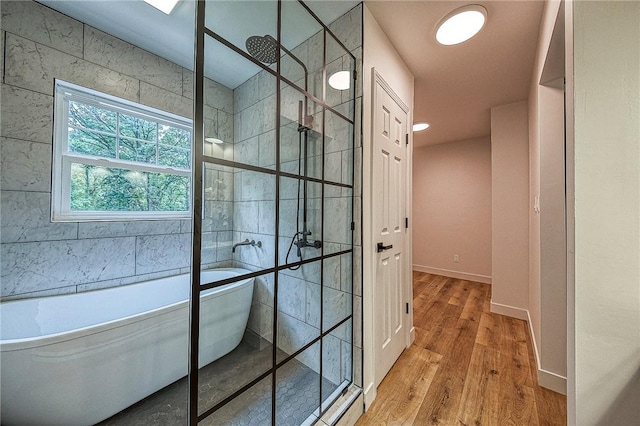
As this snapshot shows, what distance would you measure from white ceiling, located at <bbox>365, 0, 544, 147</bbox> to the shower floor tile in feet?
Answer: 6.82

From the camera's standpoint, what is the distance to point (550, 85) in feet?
5.27

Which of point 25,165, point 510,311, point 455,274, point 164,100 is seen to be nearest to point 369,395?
point 510,311

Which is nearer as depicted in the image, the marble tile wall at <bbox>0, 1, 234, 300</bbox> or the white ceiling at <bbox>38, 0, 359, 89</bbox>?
the white ceiling at <bbox>38, 0, 359, 89</bbox>

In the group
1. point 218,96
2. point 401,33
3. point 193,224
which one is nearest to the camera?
point 193,224

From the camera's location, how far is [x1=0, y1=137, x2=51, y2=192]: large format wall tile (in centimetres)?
149

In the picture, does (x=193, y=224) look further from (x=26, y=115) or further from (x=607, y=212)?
(x=26, y=115)

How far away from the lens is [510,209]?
2.66 metres

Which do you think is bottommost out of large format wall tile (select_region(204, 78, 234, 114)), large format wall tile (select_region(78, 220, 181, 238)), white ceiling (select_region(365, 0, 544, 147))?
large format wall tile (select_region(78, 220, 181, 238))

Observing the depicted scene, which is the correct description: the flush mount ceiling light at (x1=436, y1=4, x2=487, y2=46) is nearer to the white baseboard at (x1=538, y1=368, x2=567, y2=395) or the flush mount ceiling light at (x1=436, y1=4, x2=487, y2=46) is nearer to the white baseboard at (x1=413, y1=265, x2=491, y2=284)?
the white baseboard at (x1=538, y1=368, x2=567, y2=395)

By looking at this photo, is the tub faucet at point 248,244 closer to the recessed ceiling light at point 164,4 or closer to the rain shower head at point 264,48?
the rain shower head at point 264,48

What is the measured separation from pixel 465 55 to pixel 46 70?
122 inches

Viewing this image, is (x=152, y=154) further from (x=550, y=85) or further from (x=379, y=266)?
(x=550, y=85)

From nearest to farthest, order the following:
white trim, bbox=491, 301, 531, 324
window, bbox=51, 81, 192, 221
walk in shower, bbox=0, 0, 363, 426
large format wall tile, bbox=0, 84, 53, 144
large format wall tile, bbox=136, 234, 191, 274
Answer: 1. walk in shower, bbox=0, 0, 363, 426
2. large format wall tile, bbox=0, 84, 53, 144
3. window, bbox=51, 81, 192, 221
4. large format wall tile, bbox=136, 234, 191, 274
5. white trim, bbox=491, 301, 531, 324

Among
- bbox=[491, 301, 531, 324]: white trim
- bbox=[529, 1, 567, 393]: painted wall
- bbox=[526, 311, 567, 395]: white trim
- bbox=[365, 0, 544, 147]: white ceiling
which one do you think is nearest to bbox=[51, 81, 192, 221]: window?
bbox=[365, 0, 544, 147]: white ceiling
